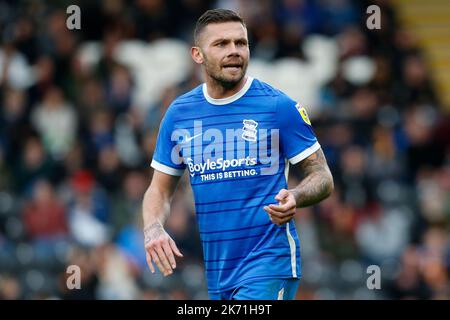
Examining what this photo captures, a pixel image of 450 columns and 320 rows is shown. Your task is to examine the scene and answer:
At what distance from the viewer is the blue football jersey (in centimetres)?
657

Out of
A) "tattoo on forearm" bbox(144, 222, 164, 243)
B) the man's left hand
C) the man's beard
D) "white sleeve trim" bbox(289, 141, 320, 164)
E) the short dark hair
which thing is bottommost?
"tattoo on forearm" bbox(144, 222, 164, 243)

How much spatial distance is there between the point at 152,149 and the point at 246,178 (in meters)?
7.33

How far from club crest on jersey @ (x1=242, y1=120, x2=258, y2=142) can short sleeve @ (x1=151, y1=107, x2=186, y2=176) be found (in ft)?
1.64

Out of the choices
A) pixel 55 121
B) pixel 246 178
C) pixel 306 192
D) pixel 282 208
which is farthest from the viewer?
pixel 55 121

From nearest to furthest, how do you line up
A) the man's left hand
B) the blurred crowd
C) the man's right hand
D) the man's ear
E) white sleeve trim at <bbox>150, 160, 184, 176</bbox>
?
the man's left hand < the man's right hand < the man's ear < white sleeve trim at <bbox>150, 160, 184, 176</bbox> < the blurred crowd

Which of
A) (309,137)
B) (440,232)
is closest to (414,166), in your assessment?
(440,232)

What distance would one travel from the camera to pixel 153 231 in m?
6.68

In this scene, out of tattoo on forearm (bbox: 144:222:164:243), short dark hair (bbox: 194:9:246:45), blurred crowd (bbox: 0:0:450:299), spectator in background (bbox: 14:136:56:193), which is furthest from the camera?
spectator in background (bbox: 14:136:56:193)

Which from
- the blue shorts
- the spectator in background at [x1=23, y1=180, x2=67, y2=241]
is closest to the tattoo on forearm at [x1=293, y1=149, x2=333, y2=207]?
the blue shorts

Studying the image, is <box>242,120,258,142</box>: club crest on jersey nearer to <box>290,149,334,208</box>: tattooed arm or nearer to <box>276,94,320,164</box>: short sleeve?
<box>276,94,320,164</box>: short sleeve

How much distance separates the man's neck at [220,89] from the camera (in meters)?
6.78

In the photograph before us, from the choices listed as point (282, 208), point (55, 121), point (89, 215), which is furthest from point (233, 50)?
point (55, 121)

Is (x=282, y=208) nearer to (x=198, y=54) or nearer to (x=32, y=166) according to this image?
(x=198, y=54)
